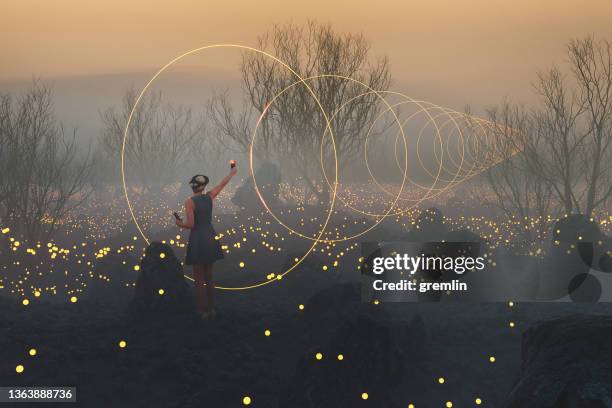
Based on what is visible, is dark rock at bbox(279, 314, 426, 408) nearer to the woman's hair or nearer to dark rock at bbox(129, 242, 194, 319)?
dark rock at bbox(129, 242, 194, 319)

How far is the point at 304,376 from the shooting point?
11.9 metres

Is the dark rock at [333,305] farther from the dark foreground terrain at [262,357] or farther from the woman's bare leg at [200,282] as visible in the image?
the woman's bare leg at [200,282]

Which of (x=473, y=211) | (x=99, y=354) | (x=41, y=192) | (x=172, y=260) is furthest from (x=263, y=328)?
(x=473, y=211)

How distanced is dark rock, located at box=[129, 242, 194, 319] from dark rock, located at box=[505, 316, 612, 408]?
7.11m

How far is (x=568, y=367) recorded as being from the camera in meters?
→ 7.70

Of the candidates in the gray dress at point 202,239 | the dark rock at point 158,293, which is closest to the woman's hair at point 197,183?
the gray dress at point 202,239

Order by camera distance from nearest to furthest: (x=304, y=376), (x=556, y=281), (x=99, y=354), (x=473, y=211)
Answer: (x=304, y=376), (x=99, y=354), (x=556, y=281), (x=473, y=211)

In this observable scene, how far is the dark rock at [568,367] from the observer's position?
7277 mm

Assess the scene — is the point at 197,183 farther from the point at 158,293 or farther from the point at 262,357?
the point at 262,357

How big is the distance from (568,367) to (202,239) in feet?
23.5

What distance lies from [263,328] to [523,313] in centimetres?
664

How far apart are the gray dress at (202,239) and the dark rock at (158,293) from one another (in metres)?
1.06

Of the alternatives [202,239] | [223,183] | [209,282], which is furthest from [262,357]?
[223,183]

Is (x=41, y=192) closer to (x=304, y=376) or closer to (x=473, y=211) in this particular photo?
(x=304, y=376)
